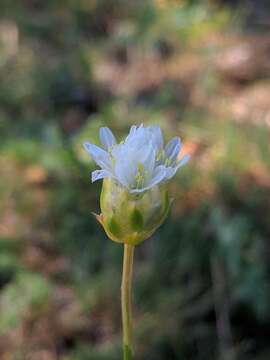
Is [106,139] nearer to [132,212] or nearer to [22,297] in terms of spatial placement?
[132,212]

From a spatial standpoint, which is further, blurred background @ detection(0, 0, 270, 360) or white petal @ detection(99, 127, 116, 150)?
blurred background @ detection(0, 0, 270, 360)

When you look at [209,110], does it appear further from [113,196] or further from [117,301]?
[113,196]

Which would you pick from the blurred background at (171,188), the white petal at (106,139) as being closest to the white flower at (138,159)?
→ the white petal at (106,139)

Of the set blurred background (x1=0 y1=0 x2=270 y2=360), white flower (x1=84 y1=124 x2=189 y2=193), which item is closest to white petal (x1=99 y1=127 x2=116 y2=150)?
white flower (x1=84 y1=124 x2=189 y2=193)

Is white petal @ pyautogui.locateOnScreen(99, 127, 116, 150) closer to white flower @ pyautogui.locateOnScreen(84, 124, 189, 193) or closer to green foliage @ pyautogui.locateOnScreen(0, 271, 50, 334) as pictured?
white flower @ pyautogui.locateOnScreen(84, 124, 189, 193)

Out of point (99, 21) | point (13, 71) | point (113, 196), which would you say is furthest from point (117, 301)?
point (99, 21)

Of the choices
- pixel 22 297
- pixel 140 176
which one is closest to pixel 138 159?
pixel 140 176
